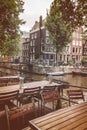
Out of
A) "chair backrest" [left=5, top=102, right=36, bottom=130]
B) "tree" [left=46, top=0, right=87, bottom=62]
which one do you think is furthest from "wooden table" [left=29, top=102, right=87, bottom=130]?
"tree" [left=46, top=0, right=87, bottom=62]

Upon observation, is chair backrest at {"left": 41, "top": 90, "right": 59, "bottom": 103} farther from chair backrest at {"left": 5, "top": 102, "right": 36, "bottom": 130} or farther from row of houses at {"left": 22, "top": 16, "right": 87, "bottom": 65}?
row of houses at {"left": 22, "top": 16, "right": 87, "bottom": 65}

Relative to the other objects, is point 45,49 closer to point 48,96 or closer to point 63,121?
point 48,96

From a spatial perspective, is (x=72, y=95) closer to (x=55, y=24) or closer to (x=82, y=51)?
(x=55, y=24)

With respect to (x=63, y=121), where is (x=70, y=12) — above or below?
above

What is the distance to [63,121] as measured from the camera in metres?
3.04

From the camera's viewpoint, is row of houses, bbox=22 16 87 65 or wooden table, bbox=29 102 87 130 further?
row of houses, bbox=22 16 87 65

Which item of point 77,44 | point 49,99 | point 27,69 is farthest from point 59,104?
point 77,44

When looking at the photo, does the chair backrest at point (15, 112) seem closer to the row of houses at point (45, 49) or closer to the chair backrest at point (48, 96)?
the chair backrest at point (48, 96)

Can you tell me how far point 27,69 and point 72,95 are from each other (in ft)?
101

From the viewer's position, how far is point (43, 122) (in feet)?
9.70

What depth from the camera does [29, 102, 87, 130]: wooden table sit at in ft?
9.18

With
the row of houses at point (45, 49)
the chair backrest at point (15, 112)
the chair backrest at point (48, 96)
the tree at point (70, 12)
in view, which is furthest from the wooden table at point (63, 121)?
the row of houses at point (45, 49)

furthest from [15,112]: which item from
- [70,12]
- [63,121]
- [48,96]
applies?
[70,12]

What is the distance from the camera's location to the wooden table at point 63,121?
9.18 feet
